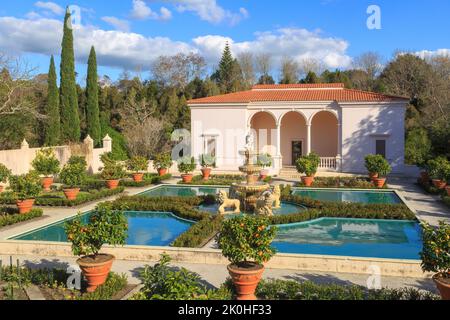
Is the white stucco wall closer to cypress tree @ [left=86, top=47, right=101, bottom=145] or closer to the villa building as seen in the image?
the villa building

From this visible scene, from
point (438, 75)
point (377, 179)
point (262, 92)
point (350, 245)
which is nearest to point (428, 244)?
point (350, 245)

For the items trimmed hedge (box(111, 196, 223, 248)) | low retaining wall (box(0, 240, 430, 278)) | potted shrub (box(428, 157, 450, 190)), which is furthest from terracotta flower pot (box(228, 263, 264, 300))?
potted shrub (box(428, 157, 450, 190))

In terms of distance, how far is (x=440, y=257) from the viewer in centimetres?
687

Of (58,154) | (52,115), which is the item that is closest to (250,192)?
(58,154)

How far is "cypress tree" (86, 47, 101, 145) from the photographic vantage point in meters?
36.4

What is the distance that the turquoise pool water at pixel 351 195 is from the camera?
766 inches

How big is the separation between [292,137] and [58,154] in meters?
→ 17.3

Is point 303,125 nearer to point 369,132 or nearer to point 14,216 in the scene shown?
point 369,132

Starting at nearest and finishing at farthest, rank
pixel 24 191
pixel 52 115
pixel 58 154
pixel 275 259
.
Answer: pixel 275 259 → pixel 24 191 → pixel 58 154 → pixel 52 115

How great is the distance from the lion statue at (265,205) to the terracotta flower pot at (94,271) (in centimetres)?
785

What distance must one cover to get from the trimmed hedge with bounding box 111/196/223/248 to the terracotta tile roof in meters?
14.2

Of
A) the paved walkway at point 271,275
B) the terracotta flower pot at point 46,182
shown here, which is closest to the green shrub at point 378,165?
the paved walkway at point 271,275

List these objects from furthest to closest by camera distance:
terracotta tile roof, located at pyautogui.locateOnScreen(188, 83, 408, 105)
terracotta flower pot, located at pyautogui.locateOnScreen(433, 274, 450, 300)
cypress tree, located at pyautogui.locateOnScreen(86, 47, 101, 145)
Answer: cypress tree, located at pyautogui.locateOnScreen(86, 47, 101, 145)
terracotta tile roof, located at pyautogui.locateOnScreen(188, 83, 408, 105)
terracotta flower pot, located at pyautogui.locateOnScreen(433, 274, 450, 300)

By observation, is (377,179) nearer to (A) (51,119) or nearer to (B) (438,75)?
(A) (51,119)
